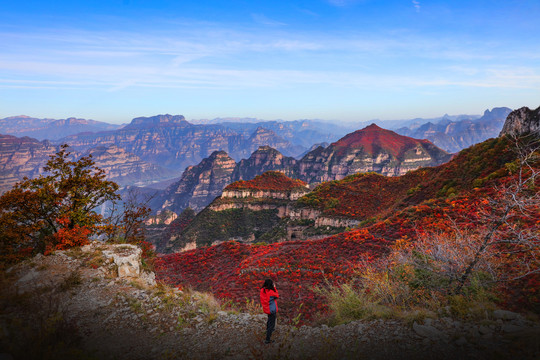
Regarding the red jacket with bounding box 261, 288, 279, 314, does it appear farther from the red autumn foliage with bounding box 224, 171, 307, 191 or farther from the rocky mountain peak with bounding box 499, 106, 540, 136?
the red autumn foliage with bounding box 224, 171, 307, 191

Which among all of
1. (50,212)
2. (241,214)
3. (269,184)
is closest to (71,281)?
(50,212)

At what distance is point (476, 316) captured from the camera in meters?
6.26

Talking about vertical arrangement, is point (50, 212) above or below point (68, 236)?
above

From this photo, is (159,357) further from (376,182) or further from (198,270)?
(376,182)

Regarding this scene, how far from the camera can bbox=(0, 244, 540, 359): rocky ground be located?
215 inches

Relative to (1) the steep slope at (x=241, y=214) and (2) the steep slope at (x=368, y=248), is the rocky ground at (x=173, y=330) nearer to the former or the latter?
(2) the steep slope at (x=368, y=248)

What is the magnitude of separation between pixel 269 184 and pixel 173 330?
279 feet

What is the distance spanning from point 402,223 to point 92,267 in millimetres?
21361

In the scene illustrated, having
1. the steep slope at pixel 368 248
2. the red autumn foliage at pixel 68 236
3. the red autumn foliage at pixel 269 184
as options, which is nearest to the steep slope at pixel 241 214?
the red autumn foliage at pixel 269 184

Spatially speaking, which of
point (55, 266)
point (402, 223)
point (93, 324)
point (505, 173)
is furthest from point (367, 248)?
point (55, 266)

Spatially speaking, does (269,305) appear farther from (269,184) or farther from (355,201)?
(269,184)

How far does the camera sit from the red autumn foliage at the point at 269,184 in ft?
294

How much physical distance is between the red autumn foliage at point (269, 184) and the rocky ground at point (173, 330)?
76.4 metres

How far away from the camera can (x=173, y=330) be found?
7891 mm
